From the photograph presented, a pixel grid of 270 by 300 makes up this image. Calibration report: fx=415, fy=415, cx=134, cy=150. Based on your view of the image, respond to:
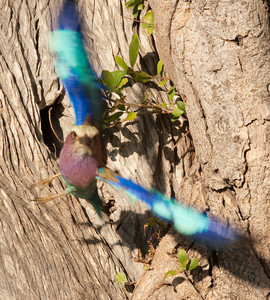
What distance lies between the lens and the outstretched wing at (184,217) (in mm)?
1701

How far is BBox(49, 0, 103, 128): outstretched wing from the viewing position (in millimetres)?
1696

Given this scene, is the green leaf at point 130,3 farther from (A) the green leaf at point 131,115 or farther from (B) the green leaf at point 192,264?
(B) the green leaf at point 192,264

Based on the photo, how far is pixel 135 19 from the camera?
7.53 ft

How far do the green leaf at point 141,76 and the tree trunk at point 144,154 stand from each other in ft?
0.24

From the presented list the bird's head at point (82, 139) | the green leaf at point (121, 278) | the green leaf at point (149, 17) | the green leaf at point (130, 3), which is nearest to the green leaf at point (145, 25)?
the green leaf at point (149, 17)

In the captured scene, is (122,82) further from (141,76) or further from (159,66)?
(159,66)

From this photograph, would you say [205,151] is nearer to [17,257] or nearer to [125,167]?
[125,167]

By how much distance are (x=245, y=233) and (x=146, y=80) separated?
0.90 meters

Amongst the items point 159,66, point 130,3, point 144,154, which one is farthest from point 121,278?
point 130,3

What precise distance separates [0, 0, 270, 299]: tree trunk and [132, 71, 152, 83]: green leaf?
75mm

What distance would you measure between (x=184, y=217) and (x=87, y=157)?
1.58ft

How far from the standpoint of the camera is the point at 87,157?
5.18 ft

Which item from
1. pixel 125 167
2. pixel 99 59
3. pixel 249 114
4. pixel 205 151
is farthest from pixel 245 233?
pixel 99 59

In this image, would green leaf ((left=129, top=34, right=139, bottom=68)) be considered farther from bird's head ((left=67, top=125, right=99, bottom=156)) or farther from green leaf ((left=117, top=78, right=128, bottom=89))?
bird's head ((left=67, top=125, right=99, bottom=156))
